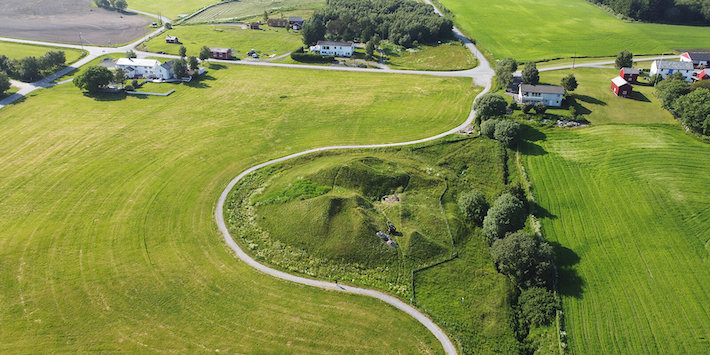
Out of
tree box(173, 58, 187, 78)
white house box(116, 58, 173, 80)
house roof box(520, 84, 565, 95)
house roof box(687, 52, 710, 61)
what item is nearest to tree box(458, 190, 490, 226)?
house roof box(520, 84, 565, 95)

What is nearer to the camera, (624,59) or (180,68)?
(180,68)

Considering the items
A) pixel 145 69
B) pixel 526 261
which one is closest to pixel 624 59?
pixel 526 261

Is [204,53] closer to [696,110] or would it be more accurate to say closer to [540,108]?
[540,108]

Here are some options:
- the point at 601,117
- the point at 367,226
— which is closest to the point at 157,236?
the point at 367,226

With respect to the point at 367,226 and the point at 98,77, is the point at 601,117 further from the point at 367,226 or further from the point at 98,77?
the point at 98,77

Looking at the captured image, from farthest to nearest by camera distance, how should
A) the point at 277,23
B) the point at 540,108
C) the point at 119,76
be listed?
the point at 277,23 < the point at 119,76 < the point at 540,108

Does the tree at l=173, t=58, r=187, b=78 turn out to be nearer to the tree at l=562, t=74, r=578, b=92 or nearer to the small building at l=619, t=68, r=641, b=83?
the tree at l=562, t=74, r=578, b=92
